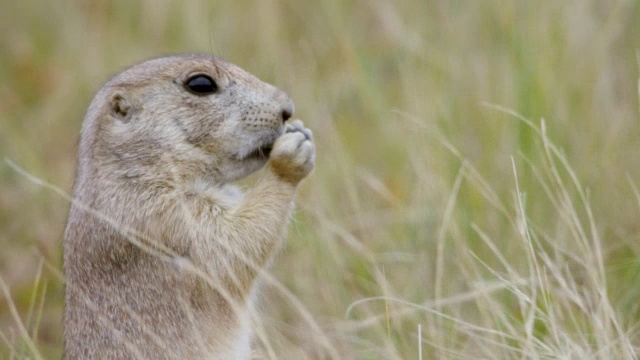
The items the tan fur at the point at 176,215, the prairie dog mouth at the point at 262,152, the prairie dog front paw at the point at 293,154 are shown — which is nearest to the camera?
the tan fur at the point at 176,215

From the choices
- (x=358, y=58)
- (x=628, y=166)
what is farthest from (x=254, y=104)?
Result: (x=358, y=58)

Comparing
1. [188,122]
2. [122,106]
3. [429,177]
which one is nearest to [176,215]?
[188,122]

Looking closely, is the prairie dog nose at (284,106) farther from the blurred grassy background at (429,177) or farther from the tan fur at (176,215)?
the blurred grassy background at (429,177)

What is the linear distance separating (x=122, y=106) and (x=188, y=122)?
25 centimetres

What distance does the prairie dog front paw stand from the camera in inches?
164

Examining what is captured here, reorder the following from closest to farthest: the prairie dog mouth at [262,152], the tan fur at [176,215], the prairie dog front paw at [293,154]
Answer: the tan fur at [176,215]
the prairie dog front paw at [293,154]
the prairie dog mouth at [262,152]

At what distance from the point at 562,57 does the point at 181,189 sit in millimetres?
2229

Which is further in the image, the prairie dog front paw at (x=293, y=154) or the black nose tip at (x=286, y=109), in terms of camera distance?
the black nose tip at (x=286, y=109)

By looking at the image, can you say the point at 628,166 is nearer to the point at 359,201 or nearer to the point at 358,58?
the point at 359,201

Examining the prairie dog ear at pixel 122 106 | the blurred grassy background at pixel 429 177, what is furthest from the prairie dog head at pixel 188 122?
the blurred grassy background at pixel 429 177

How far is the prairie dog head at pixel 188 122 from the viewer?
4230 millimetres

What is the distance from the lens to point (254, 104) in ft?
14.0

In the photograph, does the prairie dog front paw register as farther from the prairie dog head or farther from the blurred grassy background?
the blurred grassy background

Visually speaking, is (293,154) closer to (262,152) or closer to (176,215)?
(262,152)
